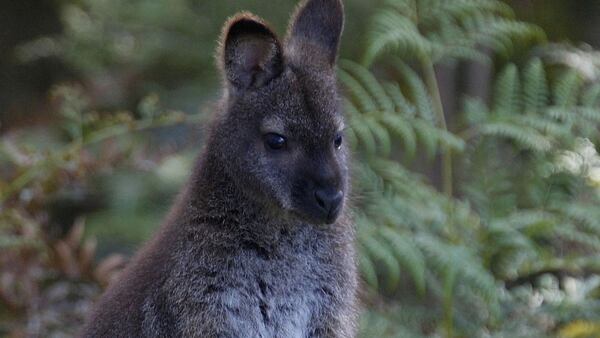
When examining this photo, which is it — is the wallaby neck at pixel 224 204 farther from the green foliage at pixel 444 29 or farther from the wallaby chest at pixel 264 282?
the green foliage at pixel 444 29

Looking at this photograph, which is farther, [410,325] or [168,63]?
[168,63]

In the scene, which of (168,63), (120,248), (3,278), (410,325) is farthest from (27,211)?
(168,63)

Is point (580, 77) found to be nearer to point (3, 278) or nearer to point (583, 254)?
point (583, 254)

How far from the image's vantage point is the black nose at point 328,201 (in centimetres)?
369

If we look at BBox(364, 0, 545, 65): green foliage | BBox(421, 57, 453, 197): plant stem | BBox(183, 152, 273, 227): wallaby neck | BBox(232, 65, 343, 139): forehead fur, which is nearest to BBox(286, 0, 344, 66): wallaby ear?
BBox(232, 65, 343, 139): forehead fur

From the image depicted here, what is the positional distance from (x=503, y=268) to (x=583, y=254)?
0.42 meters

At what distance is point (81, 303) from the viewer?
223 inches

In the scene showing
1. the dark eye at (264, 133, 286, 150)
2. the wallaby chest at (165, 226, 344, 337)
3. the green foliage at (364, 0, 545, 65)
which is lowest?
the green foliage at (364, 0, 545, 65)

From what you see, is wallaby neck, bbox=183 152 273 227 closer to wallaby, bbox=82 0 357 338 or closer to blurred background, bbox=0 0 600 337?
wallaby, bbox=82 0 357 338

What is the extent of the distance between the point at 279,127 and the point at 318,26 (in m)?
0.58

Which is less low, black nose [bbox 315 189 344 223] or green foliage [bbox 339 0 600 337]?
black nose [bbox 315 189 344 223]

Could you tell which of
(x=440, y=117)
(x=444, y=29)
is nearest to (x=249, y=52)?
(x=440, y=117)

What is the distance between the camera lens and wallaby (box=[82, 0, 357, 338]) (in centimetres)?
377

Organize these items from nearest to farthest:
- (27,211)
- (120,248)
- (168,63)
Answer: (27,211)
(120,248)
(168,63)
